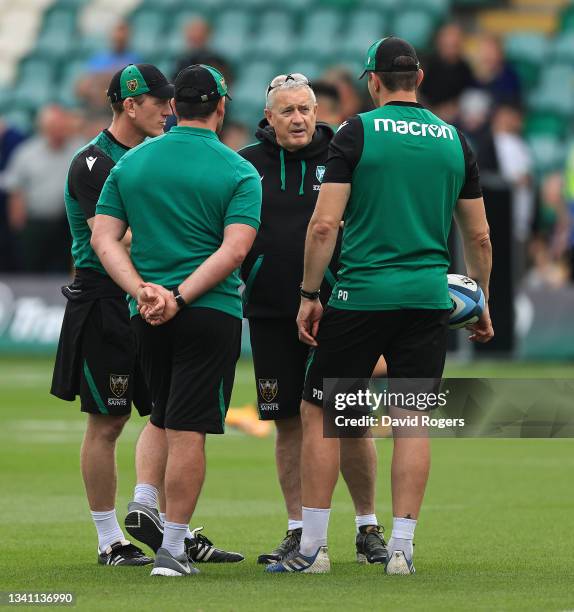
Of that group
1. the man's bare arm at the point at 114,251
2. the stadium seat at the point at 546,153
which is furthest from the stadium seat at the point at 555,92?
the man's bare arm at the point at 114,251

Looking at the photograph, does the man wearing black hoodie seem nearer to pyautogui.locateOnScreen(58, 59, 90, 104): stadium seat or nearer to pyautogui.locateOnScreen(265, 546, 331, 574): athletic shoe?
pyautogui.locateOnScreen(265, 546, 331, 574): athletic shoe

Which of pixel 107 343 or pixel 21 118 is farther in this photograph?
pixel 21 118

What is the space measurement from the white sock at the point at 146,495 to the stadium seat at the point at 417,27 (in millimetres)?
17934

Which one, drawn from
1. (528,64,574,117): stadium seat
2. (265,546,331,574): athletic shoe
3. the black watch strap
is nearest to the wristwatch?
the black watch strap

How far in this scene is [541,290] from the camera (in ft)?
66.0

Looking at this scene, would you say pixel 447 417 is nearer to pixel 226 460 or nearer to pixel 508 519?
pixel 508 519

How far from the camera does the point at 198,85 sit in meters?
7.51

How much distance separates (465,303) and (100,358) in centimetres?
179

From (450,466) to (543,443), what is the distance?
6.43 feet

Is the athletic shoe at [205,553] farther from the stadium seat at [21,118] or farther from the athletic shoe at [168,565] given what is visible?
the stadium seat at [21,118]

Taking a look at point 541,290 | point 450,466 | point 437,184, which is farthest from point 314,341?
point 541,290

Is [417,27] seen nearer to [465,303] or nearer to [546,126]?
[546,126]

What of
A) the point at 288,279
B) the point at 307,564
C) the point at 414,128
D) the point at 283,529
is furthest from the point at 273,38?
the point at 307,564

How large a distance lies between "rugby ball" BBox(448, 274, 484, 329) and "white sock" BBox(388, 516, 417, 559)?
101cm
